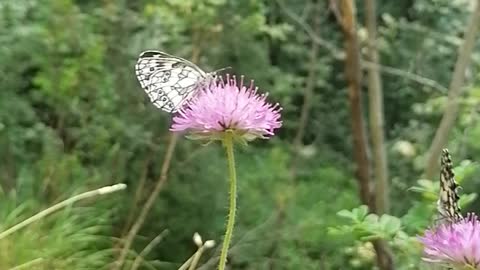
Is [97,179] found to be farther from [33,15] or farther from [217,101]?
[217,101]

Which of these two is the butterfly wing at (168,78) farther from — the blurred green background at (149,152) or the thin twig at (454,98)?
the thin twig at (454,98)

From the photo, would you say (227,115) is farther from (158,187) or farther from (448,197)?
(158,187)

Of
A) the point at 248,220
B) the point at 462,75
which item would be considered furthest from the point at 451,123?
the point at 248,220

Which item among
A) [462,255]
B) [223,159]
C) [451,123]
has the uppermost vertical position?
[451,123]

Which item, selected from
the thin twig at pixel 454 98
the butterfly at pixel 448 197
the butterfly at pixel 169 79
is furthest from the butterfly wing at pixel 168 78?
the thin twig at pixel 454 98

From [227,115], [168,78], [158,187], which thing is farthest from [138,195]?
[227,115]

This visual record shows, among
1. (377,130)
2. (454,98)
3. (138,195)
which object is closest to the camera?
(454,98)
